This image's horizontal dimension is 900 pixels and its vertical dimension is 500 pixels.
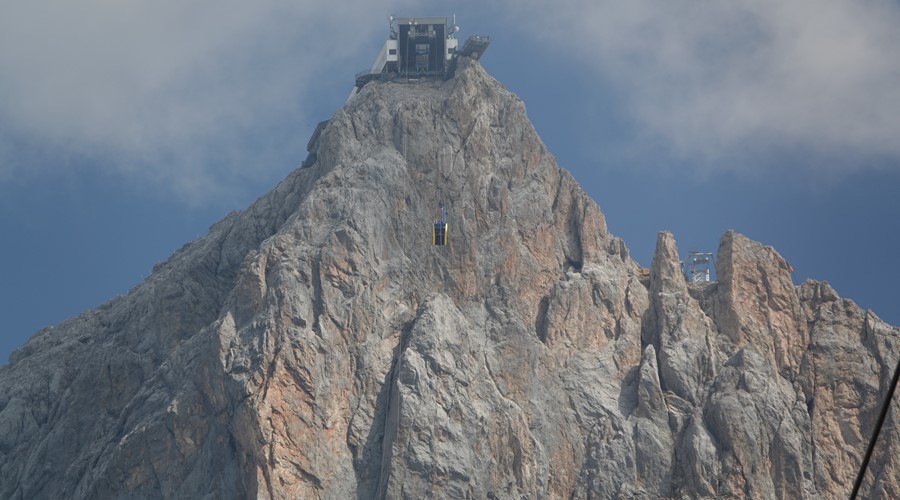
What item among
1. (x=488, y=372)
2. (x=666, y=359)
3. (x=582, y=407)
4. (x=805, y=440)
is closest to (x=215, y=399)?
(x=488, y=372)

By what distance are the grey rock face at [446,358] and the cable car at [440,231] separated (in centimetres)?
72

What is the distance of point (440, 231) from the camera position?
10406cm

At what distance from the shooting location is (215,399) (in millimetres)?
92938

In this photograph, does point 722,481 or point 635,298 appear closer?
point 722,481

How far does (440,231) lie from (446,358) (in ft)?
42.1

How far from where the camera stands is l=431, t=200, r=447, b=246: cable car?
10362 cm

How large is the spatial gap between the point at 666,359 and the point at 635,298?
21.1 ft

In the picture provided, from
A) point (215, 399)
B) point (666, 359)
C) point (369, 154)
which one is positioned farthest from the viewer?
point (369, 154)

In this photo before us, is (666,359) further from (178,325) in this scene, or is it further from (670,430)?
(178,325)

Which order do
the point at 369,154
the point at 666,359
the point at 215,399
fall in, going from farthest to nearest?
1. the point at 369,154
2. the point at 666,359
3. the point at 215,399

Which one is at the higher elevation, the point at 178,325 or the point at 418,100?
the point at 418,100

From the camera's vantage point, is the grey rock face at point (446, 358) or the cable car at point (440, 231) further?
the cable car at point (440, 231)

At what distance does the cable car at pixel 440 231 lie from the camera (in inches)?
4080

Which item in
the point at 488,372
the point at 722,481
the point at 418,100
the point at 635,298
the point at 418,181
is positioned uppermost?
the point at 418,100
